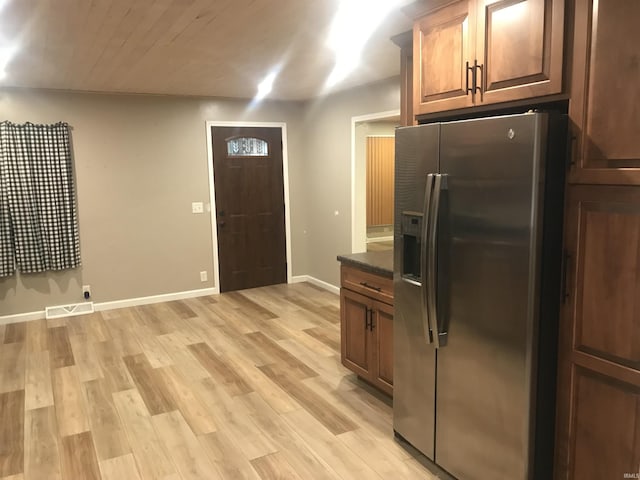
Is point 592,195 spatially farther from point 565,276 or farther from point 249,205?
point 249,205

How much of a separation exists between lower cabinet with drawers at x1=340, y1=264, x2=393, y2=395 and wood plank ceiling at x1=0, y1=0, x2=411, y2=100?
1.64 metres

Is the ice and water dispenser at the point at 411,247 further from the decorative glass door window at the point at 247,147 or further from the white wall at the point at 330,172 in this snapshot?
the decorative glass door window at the point at 247,147

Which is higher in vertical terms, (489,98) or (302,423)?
(489,98)

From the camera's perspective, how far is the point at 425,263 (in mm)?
2252

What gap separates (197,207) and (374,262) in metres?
3.34

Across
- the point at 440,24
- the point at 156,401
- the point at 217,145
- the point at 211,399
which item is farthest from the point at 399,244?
the point at 217,145

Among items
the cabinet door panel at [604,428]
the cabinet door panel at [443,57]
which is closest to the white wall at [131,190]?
the cabinet door panel at [443,57]

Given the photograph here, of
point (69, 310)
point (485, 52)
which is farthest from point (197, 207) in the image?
point (485, 52)

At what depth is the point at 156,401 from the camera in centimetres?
333

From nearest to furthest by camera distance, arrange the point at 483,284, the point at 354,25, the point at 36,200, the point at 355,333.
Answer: the point at 483,284
the point at 354,25
the point at 355,333
the point at 36,200

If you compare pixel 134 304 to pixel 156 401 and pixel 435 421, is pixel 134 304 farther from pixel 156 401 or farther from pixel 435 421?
pixel 435 421

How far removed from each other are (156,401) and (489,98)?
9.35ft

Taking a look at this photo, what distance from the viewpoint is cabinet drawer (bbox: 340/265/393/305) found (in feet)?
10.00

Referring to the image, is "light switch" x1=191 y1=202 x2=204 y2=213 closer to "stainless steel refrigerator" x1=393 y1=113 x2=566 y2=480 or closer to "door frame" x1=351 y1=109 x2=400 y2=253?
"door frame" x1=351 y1=109 x2=400 y2=253
